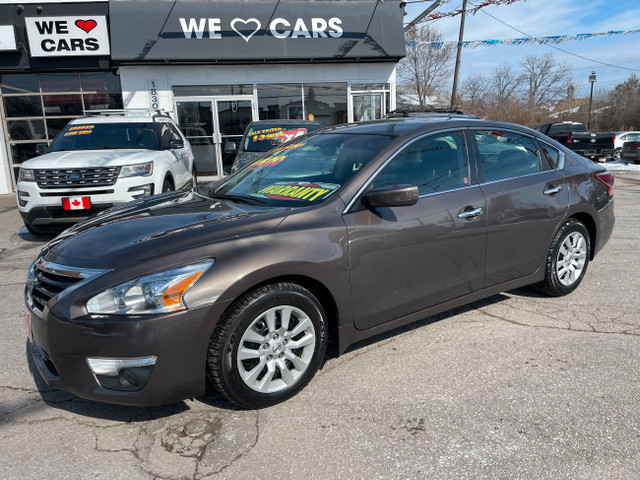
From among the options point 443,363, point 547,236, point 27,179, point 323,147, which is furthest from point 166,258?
point 27,179

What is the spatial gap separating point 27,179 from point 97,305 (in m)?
5.64

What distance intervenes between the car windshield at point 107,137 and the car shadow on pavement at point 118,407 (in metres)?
5.70

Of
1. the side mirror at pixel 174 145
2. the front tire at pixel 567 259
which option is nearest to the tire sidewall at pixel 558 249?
the front tire at pixel 567 259

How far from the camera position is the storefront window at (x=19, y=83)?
44.7 feet

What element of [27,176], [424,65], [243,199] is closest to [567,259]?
[243,199]

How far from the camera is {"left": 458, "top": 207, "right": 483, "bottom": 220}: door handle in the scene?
354 cm

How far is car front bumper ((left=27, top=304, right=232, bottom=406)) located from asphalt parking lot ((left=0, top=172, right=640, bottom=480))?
0.96 feet

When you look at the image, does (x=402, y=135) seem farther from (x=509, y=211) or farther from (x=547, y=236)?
(x=547, y=236)

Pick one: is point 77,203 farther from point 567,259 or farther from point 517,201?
point 567,259

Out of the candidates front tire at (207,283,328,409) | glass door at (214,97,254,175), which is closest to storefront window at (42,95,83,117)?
glass door at (214,97,254,175)

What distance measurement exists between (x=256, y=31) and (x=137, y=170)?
313 inches

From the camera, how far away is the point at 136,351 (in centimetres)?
244

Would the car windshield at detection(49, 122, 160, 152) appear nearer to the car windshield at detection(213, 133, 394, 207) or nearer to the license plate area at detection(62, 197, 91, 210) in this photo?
the license plate area at detection(62, 197, 91, 210)

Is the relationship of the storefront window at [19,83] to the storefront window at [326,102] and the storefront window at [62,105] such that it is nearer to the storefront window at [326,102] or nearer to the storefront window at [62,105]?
the storefront window at [62,105]
